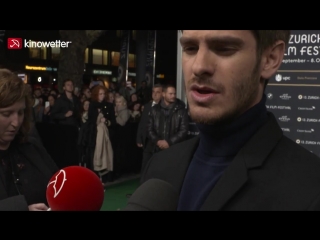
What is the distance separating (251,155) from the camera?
3.20 feet

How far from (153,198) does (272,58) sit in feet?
1.42

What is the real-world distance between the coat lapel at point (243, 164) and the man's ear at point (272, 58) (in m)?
0.11

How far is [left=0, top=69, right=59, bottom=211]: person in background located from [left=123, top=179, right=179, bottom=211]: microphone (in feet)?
4.62

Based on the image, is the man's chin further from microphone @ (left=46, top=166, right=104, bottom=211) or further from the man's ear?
microphone @ (left=46, top=166, right=104, bottom=211)

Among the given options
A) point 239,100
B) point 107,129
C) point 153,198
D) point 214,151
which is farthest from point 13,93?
point 107,129

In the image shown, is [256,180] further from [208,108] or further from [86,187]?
[86,187]

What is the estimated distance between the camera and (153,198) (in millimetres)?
745

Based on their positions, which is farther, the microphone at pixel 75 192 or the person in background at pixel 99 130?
the person in background at pixel 99 130

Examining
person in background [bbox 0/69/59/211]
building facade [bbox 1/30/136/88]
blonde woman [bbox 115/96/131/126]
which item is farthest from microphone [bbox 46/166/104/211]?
building facade [bbox 1/30/136/88]

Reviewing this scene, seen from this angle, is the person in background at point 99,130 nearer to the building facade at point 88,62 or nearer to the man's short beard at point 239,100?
the man's short beard at point 239,100

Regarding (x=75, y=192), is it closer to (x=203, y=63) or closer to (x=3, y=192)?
(x=203, y=63)

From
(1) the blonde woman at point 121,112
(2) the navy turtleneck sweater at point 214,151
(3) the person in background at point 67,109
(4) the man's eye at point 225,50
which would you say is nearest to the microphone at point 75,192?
(2) the navy turtleneck sweater at point 214,151

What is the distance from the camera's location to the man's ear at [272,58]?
3.23 feet
